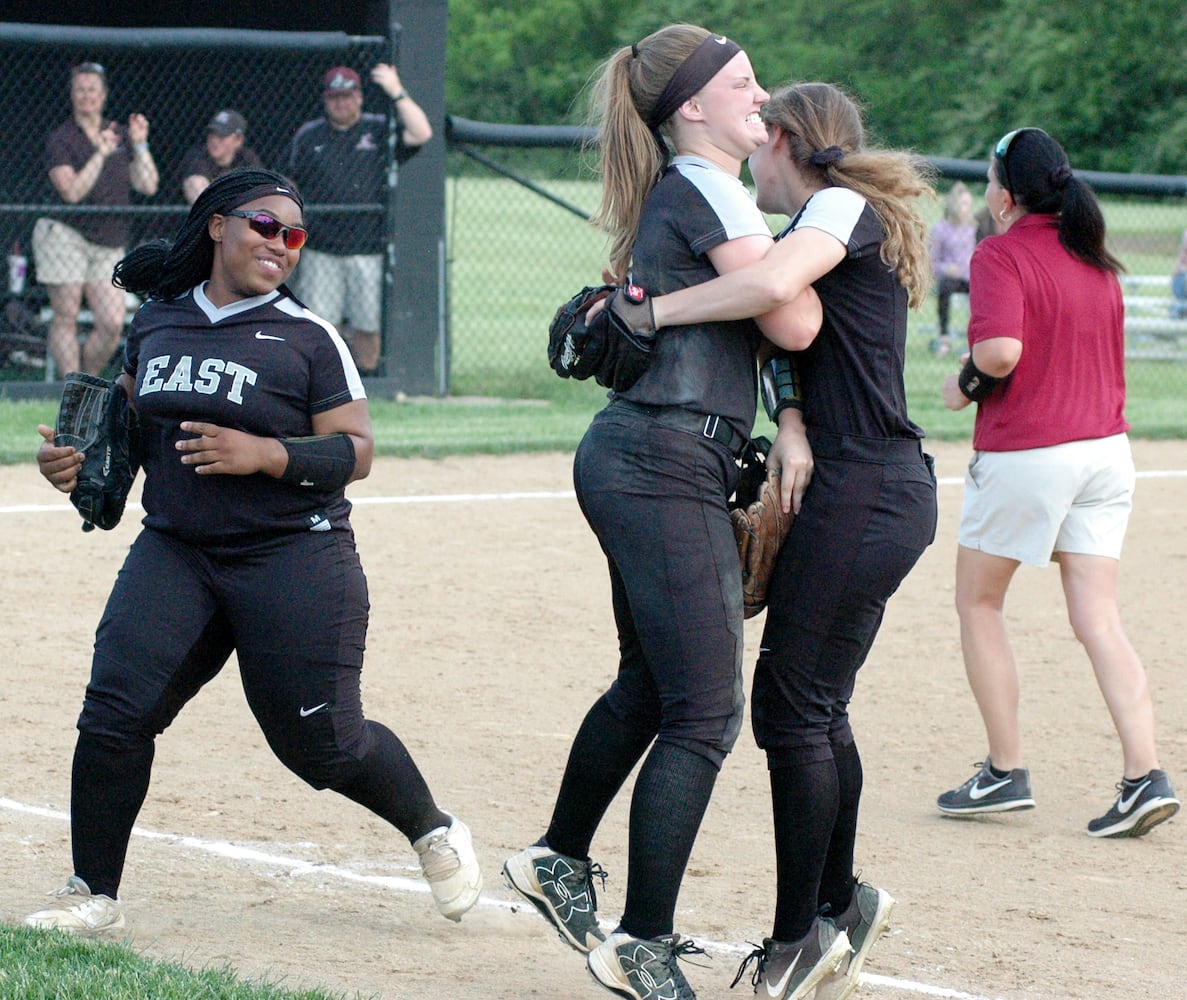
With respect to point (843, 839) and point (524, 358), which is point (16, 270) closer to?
point (524, 358)

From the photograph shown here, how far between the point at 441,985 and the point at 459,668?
2.95m

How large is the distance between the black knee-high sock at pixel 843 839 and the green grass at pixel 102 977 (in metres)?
1.12

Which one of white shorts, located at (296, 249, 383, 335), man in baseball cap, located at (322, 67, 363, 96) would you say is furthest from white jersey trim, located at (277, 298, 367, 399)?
white shorts, located at (296, 249, 383, 335)

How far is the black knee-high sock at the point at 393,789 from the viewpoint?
4.03 m

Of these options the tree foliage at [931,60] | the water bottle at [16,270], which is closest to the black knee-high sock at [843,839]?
the water bottle at [16,270]

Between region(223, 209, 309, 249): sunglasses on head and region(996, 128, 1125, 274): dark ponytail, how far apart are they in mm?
2135

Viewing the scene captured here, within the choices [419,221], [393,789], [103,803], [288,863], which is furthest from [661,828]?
[419,221]

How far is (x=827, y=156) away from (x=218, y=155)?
9.15 m

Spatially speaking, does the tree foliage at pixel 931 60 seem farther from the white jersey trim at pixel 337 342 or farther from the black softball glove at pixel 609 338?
the black softball glove at pixel 609 338

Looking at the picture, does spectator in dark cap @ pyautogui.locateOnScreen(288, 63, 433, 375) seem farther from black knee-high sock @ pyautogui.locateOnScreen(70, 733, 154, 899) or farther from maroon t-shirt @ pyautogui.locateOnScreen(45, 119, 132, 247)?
black knee-high sock @ pyautogui.locateOnScreen(70, 733, 154, 899)

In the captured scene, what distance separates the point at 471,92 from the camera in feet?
209

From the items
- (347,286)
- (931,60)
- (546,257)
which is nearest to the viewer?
(347,286)

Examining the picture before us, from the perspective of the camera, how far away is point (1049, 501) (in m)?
5.04

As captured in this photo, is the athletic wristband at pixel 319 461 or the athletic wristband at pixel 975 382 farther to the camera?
the athletic wristband at pixel 975 382
